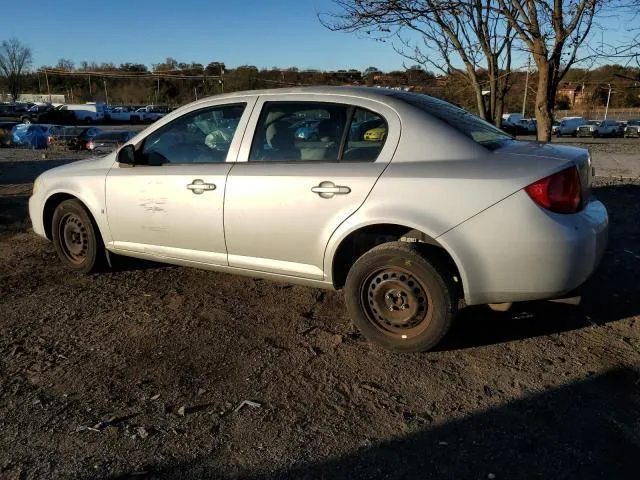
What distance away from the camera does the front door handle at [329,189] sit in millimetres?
3564

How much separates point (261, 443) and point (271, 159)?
2.08m

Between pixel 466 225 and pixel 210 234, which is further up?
pixel 466 225

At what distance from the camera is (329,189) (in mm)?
3604

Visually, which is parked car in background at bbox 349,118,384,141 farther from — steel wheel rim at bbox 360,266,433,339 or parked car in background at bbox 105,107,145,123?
parked car in background at bbox 105,107,145,123

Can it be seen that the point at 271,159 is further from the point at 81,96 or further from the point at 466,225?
the point at 81,96

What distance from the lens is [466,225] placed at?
3.28 meters

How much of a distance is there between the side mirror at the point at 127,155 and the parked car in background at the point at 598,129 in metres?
55.9

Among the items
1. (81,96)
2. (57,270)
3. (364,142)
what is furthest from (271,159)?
(81,96)

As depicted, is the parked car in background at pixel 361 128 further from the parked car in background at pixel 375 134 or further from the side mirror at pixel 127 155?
the side mirror at pixel 127 155

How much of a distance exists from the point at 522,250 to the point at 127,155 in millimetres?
3233

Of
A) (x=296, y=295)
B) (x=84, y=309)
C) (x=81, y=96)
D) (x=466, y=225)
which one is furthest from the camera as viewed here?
(x=81, y=96)

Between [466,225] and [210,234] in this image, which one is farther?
[210,234]

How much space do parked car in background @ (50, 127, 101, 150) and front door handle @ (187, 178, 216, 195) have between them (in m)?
27.4

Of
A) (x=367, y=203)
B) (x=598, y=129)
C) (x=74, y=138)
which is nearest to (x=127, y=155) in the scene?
(x=367, y=203)
